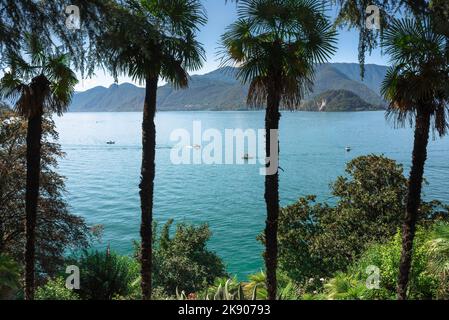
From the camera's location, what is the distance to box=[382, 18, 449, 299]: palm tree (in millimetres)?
8219

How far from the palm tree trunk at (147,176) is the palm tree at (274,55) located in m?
2.22

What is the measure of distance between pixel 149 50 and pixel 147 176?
3.06 metres

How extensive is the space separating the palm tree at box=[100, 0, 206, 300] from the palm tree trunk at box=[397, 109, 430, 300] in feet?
18.1

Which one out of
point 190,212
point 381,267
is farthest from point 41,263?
point 190,212

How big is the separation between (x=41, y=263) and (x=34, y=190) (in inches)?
331

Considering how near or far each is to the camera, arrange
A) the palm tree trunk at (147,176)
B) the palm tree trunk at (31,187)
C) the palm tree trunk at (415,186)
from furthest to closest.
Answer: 1. the palm tree trunk at (31,187)
2. the palm tree trunk at (147,176)
3. the palm tree trunk at (415,186)

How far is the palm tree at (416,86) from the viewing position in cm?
822

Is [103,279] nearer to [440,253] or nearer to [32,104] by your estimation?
[32,104]

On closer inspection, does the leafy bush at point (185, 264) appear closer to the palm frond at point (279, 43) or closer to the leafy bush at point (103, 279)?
the leafy bush at point (103, 279)

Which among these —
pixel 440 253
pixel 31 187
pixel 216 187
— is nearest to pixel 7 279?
pixel 31 187

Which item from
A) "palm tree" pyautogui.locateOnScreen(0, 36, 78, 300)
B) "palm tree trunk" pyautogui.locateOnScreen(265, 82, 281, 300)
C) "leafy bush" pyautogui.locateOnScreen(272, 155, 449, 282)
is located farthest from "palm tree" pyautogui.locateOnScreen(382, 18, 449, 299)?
"leafy bush" pyautogui.locateOnScreen(272, 155, 449, 282)

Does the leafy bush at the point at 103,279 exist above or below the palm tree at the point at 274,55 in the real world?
below

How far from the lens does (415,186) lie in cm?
916

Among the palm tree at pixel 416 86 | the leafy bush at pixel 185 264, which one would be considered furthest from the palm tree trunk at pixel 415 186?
the leafy bush at pixel 185 264
